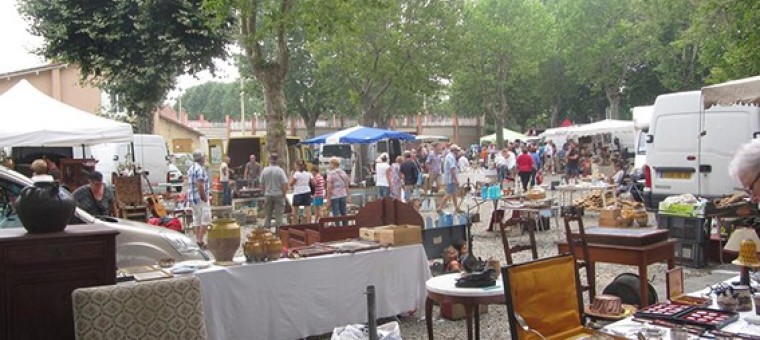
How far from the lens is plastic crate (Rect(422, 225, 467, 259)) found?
25.5ft

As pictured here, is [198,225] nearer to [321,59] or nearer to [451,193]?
[451,193]

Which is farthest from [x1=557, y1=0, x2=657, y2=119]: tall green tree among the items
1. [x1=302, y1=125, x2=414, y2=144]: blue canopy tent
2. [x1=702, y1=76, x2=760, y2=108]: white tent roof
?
[x1=702, y1=76, x2=760, y2=108]: white tent roof

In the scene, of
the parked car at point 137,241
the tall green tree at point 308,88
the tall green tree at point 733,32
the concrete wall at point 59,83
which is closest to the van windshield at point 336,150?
the tall green tree at point 308,88

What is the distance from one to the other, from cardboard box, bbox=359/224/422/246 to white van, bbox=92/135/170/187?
14.2m

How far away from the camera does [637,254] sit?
5445mm

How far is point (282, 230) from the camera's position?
7848 mm

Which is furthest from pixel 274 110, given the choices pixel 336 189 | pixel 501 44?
pixel 501 44

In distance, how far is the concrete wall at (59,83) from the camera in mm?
29781

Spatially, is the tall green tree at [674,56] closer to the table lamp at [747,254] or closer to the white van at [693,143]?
the white van at [693,143]

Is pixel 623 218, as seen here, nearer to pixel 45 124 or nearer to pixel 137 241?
pixel 137 241

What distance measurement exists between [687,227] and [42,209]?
25.3 ft

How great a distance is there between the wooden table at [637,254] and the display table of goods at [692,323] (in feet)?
5.61

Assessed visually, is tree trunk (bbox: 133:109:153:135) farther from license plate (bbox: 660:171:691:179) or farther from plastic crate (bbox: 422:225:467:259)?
license plate (bbox: 660:171:691:179)

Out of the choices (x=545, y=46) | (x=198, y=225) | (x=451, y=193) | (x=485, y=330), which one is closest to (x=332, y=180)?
(x=198, y=225)
